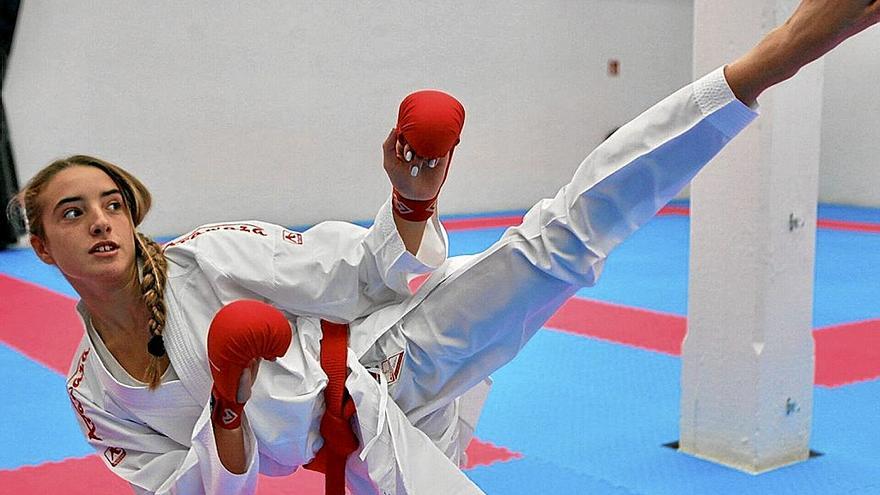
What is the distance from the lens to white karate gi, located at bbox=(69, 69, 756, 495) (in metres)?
2.10

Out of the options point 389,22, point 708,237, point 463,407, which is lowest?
point 463,407

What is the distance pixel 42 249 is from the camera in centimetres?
228

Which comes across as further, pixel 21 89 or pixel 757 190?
pixel 21 89

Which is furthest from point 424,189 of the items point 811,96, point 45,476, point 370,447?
point 45,476

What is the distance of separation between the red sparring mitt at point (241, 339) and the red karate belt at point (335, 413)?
1.08 ft

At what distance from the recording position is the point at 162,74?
1015cm

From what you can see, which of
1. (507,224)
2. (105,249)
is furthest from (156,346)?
(507,224)

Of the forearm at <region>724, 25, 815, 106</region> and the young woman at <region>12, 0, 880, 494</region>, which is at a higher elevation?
the forearm at <region>724, 25, 815, 106</region>

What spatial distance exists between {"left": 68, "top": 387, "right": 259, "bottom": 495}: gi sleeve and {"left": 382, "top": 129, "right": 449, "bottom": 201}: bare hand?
676 mm

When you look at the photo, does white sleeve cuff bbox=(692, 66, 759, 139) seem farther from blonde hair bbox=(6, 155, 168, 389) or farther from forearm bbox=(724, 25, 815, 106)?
blonde hair bbox=(6, 155, 168, 389)

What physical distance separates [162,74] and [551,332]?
6.24 metres

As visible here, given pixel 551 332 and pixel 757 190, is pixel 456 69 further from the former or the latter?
pixel 757 190

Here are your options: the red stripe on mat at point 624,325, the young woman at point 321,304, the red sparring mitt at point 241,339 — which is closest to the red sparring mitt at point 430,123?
the young woman at point 321,304

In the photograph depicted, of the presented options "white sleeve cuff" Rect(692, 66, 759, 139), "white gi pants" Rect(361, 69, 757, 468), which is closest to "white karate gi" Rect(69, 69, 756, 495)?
"white gi pants" Rect(361, 69, 757, 468)
